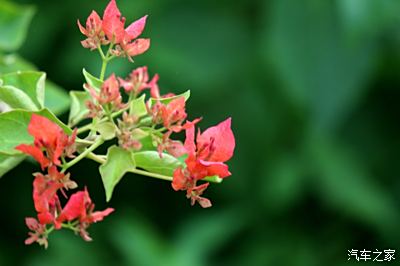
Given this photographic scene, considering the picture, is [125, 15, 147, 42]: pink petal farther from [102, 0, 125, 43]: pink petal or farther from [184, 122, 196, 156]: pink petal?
[184, 122, 196, 156]: pink petal

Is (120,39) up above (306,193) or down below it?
below

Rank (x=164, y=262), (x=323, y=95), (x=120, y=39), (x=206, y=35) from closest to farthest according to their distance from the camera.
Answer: (x=120, y=39)
(x=323, y=95)
(x=164, y=262)
(x=206, y=35)

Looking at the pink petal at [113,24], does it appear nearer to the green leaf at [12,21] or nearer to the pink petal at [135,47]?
the pink petal at [135,47]

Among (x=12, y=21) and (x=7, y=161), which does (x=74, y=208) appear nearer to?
(x=7, y=161)

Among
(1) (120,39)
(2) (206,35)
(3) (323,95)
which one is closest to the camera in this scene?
(1) (120,39)

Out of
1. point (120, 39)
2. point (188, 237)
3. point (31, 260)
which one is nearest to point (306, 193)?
point (188, 237)

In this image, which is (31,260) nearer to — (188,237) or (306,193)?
(188,237)

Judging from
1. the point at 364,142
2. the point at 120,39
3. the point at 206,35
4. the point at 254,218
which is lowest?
the point at 120,39
